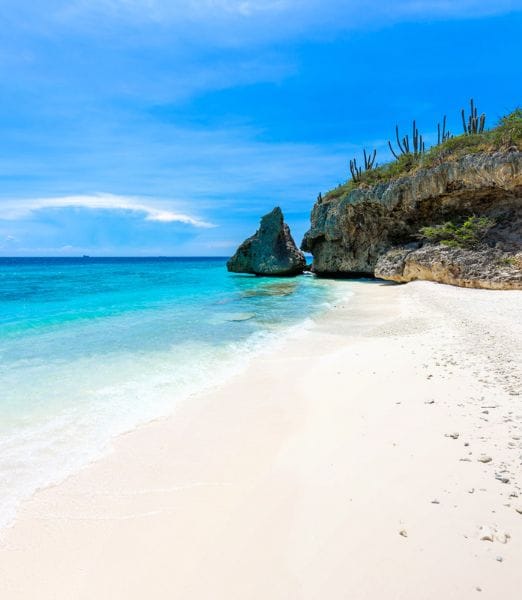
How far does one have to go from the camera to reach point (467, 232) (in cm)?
A: 1911

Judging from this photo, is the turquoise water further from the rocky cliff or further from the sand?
the rocky cliff

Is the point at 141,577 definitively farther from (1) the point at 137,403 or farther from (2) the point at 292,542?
(1) the point at 137,403

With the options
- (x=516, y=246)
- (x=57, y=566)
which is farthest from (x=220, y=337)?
(x=516, y=246)

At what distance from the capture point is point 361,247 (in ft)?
100

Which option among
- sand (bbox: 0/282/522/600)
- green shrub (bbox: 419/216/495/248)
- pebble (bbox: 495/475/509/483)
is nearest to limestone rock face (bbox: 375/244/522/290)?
green shrub (bbox: 419/216/495/248)

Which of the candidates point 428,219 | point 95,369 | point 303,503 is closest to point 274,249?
point 428,219

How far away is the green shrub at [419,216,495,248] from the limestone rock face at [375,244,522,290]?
467 mm

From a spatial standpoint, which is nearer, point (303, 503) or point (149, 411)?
point (303, 503)

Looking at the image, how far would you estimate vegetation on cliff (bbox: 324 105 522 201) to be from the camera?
57.5 feet

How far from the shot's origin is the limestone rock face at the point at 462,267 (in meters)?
16.1

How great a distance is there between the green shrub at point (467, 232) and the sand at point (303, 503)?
49.0 feet

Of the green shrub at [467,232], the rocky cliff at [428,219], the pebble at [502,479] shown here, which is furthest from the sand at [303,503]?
the green shrub at [467,232]

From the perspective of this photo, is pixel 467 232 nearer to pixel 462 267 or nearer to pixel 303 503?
pixel 462 267

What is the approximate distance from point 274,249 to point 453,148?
19910mm
